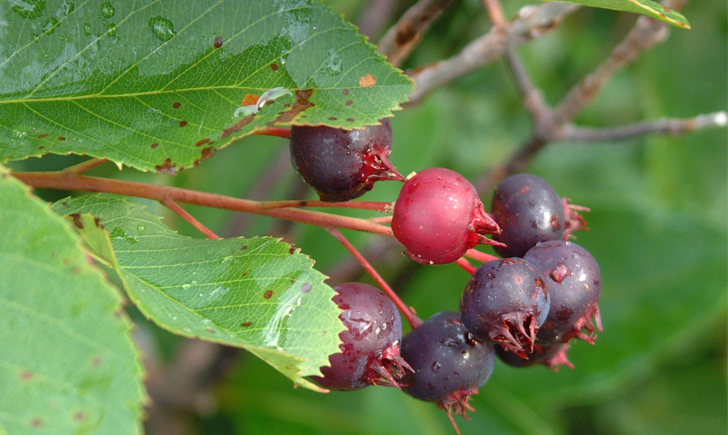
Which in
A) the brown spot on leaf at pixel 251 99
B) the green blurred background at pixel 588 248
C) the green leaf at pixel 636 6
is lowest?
the green blurred background at pixel 588 248

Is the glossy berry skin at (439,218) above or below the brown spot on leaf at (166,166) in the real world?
below

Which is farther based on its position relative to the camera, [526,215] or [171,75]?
[526,215]

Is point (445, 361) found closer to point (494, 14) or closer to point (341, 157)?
point (341, 157)

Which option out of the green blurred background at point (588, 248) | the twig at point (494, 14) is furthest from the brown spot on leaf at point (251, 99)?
the green blurred background at point (588, 248)

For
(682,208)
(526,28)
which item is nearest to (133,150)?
Result: (526,28)

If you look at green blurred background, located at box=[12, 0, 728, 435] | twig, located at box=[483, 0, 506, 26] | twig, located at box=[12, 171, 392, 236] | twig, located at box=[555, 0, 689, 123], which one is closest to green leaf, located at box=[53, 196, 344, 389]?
→ twig, located at box=[12, 171, 392, 236]

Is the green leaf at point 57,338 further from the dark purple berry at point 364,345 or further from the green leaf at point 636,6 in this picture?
the green leaf at point 636,6

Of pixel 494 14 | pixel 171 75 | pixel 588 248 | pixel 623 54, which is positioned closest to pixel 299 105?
pixel 171 75
